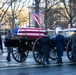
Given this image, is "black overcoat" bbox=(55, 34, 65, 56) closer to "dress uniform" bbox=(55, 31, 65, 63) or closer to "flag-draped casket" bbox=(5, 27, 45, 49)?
"dress uniform" bbox=(55, 31, 65, 63)

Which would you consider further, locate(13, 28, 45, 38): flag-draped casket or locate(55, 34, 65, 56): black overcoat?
locate(13, 28, 45, 38): flag-draped casket

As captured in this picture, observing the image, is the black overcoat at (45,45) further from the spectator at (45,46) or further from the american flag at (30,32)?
the american flag at (30,32)

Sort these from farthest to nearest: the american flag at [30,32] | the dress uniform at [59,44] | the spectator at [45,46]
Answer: the american flag at [30,32] → the dress uniform at [59,44] → the spectator at [45,46]

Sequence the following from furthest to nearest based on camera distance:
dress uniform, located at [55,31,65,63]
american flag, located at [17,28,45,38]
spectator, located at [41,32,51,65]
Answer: american flag, located at [17,28,45,38], dress uniform, located at [55,31,65,63], spectator, located at [41,32,51,65]

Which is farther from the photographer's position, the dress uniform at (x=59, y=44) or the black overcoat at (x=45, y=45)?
the dress uniform at (x=59, y=44)

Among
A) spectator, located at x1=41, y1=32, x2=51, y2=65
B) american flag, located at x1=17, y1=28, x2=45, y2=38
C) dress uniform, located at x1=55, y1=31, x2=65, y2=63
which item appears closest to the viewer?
spectator, located at x1=41, y1=32, x2=51, y2=65

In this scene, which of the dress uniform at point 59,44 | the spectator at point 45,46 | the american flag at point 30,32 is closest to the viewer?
the spectator at point 45,46

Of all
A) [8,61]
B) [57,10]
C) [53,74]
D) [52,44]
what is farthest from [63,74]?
[57,10]

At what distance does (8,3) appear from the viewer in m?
45.1

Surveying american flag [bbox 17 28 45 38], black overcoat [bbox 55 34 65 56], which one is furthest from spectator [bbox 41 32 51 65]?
american flag [bbox 17 28 45 38]

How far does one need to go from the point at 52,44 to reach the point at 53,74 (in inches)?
193

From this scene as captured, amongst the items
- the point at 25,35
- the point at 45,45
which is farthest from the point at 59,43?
the point at 25,35

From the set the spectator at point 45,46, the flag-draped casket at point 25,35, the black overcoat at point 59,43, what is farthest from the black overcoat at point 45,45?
the flag-draped casket at point 25,35

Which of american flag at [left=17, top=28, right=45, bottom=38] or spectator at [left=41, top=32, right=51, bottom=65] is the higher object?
american flag at [left=17, top=28, right=45, bottom=38]
